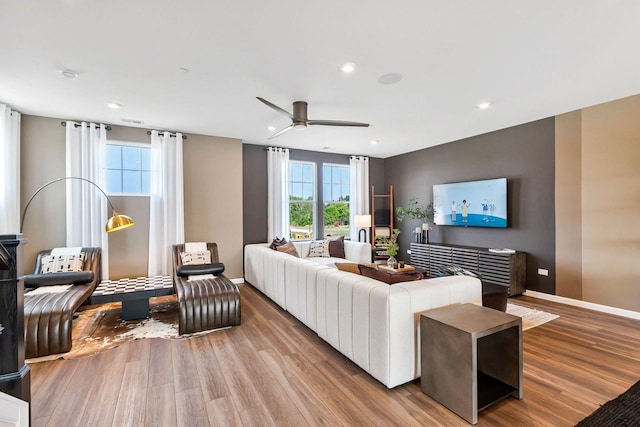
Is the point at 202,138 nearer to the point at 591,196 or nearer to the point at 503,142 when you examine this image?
the point at 503,142

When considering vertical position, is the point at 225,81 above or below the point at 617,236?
above

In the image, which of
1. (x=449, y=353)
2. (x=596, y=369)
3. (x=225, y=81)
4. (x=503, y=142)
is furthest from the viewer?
(x=503, y=142)

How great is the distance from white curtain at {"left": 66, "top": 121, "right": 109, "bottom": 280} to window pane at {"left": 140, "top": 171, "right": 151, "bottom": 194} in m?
0.55

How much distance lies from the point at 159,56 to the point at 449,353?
134 inches

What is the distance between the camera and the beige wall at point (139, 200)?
4.40 meters

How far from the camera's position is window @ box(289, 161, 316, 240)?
263 inches

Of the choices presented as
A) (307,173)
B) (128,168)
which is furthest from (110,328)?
(307,173)

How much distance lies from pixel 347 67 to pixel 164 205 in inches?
151

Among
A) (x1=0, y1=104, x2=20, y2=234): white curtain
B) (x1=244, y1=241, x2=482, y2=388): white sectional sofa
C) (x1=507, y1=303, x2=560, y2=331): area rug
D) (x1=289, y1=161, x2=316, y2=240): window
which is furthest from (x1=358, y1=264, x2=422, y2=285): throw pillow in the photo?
(x1=0, y1=104, x2=20, y2=234): white curtain

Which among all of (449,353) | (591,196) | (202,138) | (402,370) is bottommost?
(402,370)

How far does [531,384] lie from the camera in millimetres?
2381

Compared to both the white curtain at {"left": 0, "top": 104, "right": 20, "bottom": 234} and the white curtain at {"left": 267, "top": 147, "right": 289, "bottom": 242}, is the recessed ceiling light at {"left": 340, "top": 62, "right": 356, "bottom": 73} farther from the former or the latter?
the white curtain at {"left": 0, "top": 104, "right": 20, "bottom": 234}

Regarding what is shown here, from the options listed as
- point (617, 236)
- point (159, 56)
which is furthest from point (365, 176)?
point (159, 56)

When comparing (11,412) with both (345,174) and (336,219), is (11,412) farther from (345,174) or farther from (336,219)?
(345,174)
